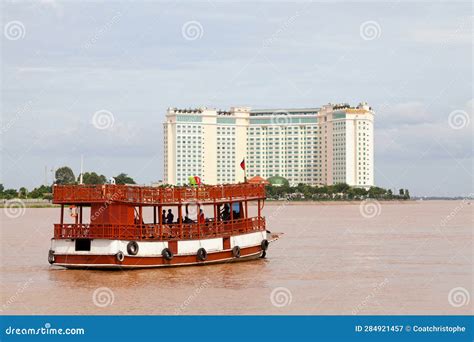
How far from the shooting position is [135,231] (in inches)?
1096

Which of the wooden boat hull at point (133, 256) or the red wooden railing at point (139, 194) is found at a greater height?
the red wooden railing at point (139, 194)

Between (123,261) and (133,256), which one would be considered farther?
(133,256)

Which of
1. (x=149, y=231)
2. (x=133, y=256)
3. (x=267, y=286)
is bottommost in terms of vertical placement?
(x=267, y=286)

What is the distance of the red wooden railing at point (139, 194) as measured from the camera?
27578mm

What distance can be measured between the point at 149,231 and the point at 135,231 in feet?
1.96

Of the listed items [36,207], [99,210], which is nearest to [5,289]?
[99,210]

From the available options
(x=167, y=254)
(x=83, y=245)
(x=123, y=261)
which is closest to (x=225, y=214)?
(x=167, y=254)

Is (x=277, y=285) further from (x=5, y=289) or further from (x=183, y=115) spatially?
(x=183, y=115)

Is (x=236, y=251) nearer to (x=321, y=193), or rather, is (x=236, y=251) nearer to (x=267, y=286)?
(x=267, y=286)

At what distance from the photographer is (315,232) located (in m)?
53.5

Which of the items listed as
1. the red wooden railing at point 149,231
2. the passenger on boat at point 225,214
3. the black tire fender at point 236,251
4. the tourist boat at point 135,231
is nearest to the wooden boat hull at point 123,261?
the tourist boat at point 135,231

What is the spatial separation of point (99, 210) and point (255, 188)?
659 centimetres

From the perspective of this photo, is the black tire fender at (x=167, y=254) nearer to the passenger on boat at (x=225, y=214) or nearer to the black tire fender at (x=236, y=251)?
the black tire fender at (x=236, y=251)

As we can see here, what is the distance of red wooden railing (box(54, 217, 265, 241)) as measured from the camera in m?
27.4
